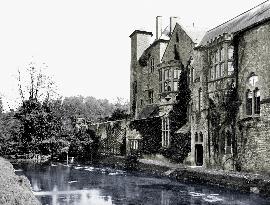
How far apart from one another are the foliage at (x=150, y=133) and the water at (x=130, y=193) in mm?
7067

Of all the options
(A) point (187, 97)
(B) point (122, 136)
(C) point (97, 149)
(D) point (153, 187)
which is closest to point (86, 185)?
(D) point (153, 187)

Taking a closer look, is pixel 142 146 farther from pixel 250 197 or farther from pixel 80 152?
pixel 250 197

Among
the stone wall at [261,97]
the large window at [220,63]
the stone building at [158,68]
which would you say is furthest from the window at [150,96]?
the stone wall at [261,97]

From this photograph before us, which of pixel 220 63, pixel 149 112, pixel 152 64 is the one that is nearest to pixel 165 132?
pixel 149 112

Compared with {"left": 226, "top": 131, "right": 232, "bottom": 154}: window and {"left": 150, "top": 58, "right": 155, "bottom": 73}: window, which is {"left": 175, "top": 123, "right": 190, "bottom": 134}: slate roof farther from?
{"left": 150, "top": 58, "right": 155, "bottom": 73}: window

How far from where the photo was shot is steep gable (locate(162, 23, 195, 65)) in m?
31.3

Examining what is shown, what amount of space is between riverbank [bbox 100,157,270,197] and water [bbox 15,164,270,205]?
62 cm

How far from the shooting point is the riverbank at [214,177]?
704 inches

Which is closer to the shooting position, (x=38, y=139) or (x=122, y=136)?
(x=122, y=136)

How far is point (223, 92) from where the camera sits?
23625 millimetres

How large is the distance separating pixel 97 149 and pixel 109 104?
279ft

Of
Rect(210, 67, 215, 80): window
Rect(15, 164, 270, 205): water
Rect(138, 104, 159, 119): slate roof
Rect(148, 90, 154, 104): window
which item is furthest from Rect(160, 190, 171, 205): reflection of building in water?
Rect(148, 90, 154, 104): window

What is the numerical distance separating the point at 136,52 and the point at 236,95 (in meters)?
19.8

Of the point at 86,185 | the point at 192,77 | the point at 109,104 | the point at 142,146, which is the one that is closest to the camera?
the point at 86,185
